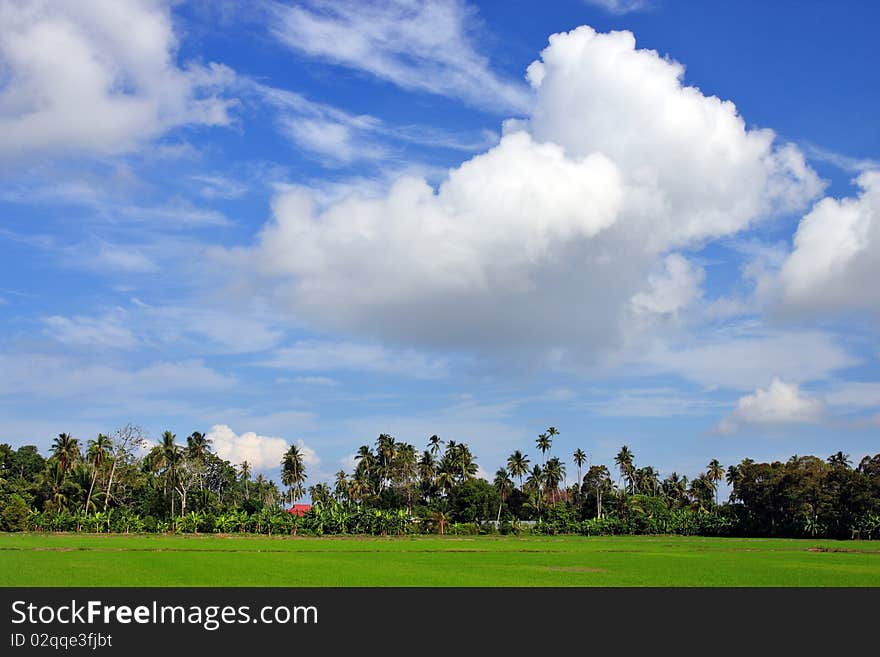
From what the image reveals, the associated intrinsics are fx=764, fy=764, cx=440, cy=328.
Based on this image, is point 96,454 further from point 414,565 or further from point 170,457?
point 414,565

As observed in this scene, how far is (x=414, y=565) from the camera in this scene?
39125mm

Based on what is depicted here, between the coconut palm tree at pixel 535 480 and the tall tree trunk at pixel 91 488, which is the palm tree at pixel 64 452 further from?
the coconut palm tree at pixel 535 480

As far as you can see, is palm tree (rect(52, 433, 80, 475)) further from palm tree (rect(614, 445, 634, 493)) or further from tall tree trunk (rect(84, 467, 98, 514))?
palm tree (rect(614, 445, 634, 493))

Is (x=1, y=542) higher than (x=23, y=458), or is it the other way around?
(x=23, y=458)

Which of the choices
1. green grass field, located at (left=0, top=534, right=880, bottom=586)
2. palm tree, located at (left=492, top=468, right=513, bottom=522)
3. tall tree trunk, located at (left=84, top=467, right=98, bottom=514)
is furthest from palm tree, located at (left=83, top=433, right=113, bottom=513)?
palm tree, located at (left=492, top=468, right=513, bottom=522)

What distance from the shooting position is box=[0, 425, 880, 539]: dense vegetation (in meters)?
73.2

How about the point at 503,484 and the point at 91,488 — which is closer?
the point at 91,488

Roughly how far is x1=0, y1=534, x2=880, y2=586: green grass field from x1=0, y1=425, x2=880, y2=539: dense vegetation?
16980mm

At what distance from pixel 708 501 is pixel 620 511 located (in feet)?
62.4

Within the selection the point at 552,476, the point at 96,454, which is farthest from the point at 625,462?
the point at 96,454

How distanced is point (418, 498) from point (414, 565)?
59105 millimetres
